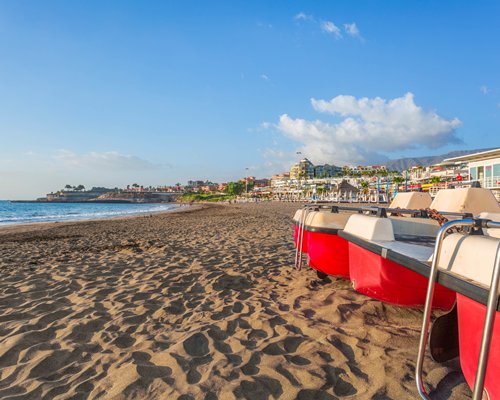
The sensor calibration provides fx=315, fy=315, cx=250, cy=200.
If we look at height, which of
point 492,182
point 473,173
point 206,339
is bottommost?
point 206,339

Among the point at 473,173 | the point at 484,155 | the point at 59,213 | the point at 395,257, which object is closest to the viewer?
the point at 395,257

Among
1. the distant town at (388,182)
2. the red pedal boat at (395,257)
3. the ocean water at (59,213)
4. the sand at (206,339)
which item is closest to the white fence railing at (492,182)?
the distant town at (388,182)

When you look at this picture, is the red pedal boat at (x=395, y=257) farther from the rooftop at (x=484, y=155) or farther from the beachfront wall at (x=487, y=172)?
the rooftop at (x=484, y=155)

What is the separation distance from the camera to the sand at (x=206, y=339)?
103 inches

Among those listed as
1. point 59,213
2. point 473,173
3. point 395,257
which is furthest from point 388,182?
point 395,257

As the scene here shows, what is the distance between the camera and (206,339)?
11.3 ft

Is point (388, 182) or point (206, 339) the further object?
point (388, 182)

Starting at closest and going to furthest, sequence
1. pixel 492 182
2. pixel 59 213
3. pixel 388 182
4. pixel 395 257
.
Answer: pixel 395 257 → pixel 492 182 → pixel 59 213 → pixel 388 182

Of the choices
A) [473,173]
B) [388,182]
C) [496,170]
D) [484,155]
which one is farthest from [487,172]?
[388,182]

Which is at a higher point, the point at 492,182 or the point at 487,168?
the point at 487,168

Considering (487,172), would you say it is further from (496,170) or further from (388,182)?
(388,182)

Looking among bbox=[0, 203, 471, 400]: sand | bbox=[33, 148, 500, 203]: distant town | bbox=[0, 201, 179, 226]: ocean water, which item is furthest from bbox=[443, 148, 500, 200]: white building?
bbox=[0, 201, 179, 226]: ocean water

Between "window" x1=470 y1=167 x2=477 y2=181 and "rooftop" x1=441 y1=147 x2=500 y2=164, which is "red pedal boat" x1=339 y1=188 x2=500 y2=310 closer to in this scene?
"rooftop" x1=441 y1=147 x2=500 y2=164

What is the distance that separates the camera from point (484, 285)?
1821mm
